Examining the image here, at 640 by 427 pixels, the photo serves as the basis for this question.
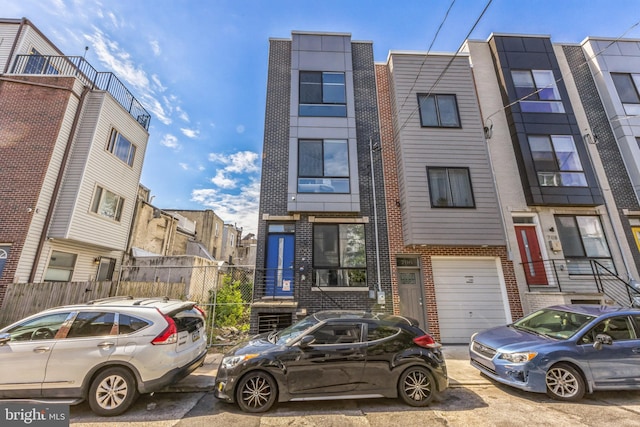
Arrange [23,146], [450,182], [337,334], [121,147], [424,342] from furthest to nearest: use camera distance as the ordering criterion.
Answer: [121,147], [450,182], [23,146], [424,342], [337,334]

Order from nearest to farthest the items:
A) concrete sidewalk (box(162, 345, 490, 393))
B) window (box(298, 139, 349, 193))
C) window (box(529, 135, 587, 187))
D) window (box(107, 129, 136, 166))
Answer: concrete sidewalk (box(162, 345, 490, 393)), window (box(298, 139, 349, 193)), window (box(529, 135, 587, 187)), window (box(107, 129, 136, 166))

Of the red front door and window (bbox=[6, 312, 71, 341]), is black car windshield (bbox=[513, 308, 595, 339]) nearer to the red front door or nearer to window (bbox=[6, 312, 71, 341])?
the red front door

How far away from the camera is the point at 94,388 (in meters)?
4.45

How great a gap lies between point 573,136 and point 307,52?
1210cm

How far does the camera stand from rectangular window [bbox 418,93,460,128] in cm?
1110

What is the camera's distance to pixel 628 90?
12008 mm

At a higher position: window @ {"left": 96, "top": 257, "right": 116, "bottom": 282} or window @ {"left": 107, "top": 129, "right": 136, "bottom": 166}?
window @ {"left": 107, "top": 129, "right": 136, "bottom": 166}

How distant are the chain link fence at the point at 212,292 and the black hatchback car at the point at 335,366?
331 cm

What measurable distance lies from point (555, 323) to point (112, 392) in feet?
30.2

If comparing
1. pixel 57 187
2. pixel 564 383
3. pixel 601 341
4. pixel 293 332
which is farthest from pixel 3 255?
pixel 601 341

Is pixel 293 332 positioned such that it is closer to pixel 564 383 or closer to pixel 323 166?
pixel 564 383

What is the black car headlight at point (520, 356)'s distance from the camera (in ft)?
17.0

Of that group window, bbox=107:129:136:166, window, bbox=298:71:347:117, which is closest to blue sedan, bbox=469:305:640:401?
window, bbox=298:71:347:117

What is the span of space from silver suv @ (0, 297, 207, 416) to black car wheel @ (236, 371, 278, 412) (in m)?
1.31
